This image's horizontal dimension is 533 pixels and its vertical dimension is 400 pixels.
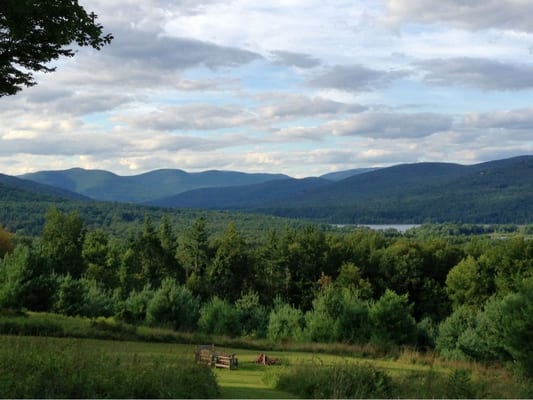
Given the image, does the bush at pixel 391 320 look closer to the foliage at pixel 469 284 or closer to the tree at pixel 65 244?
the foliage at pixel 469 284

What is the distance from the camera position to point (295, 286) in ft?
216

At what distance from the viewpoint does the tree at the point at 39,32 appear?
10859mm

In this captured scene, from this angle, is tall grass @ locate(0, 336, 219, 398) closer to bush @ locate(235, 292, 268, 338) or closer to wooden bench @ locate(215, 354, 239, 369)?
wooden bench @ locate(215, 354, 239, 369)

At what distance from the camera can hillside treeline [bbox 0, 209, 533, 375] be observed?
31359mm

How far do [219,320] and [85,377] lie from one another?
77.7 feet

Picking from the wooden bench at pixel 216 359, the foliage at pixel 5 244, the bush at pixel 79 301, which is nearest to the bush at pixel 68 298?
the bush at pixel 79 301

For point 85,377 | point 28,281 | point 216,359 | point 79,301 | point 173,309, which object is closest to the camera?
point 85,377

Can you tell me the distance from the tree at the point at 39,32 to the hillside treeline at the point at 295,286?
20561mm

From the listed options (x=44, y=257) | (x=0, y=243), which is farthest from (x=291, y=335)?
(x=0, y=243)

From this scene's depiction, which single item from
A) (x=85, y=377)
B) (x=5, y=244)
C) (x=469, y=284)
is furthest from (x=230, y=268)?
(x=85, y=377)

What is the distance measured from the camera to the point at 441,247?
225 ft

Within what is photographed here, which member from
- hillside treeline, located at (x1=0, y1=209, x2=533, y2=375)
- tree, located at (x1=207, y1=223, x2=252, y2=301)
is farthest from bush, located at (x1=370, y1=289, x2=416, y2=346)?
tree, located at (x1=207, y1=223, x2=252, y2=301)

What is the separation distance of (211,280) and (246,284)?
4.13 meters

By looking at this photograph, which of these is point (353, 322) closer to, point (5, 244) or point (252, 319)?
point (252, 319)
